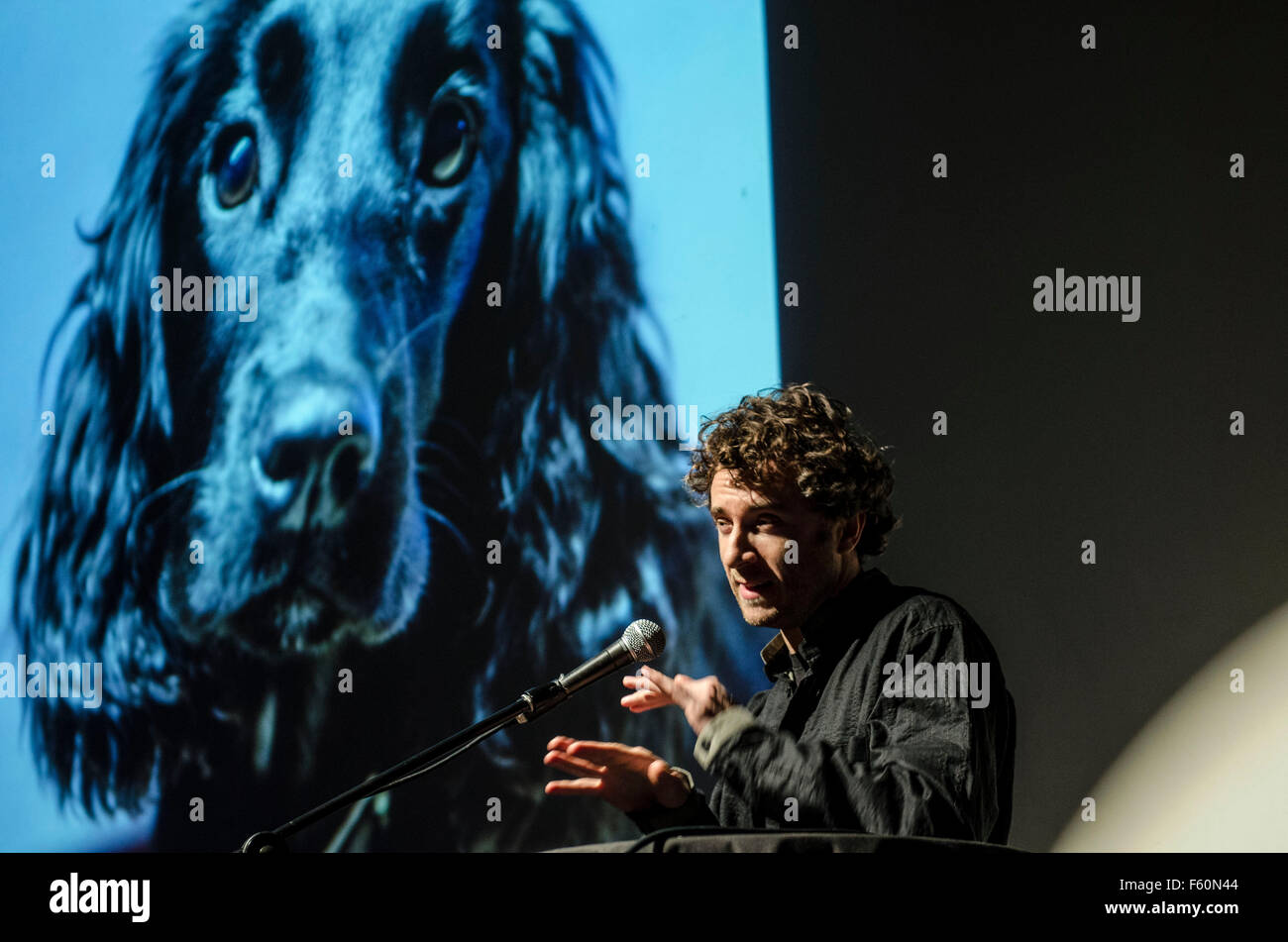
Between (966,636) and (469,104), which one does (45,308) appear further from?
(966,636)

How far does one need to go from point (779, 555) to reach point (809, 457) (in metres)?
0.18

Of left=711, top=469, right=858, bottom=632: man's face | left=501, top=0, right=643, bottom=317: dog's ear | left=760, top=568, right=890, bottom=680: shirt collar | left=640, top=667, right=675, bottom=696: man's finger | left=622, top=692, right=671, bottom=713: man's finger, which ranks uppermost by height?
left=501, top=0, right=643, bottom=317: dog's ear

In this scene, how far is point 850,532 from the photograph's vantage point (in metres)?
2.05

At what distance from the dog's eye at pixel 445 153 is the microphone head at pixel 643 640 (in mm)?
→ 1832

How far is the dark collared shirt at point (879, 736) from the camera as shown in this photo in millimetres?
1523

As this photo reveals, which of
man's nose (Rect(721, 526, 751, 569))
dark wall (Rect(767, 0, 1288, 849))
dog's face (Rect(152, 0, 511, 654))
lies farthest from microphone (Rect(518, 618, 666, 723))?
dark wall (Rect(767, 0, 1288, 849))

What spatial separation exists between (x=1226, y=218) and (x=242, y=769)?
2.93 metres

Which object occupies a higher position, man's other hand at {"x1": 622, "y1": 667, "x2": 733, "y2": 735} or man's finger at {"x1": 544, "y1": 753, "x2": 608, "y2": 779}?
man's other hand at {"x1": 622, "y1": 667, "x2": 733, "y2": 735}

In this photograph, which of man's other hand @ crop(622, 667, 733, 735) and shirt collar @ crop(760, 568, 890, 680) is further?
shirt collar @ crop(760, 568, 890, 680)

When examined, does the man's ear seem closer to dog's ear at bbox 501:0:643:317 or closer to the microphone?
the microphone

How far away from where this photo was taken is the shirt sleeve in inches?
59.5

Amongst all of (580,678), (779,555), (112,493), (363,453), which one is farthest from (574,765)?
(112,493)

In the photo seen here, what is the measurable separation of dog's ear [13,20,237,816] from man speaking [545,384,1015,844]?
157cm

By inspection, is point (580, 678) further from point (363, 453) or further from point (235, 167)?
point (235, 167)
